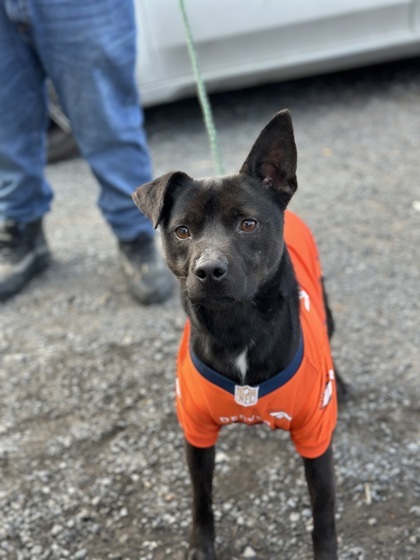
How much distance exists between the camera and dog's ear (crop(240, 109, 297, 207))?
7.20 ft

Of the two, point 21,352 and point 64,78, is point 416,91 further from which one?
point 21,352

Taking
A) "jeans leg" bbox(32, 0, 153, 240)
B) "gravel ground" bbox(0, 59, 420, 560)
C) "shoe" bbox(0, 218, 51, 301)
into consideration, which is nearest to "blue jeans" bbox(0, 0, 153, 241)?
"jeans leg" bbox(32, 0, 153, 240)

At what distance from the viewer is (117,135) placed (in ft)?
11.9

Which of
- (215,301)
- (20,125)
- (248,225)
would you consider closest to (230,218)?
(248,225)

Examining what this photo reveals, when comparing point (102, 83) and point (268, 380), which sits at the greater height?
point (102, 83)

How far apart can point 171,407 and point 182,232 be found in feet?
4.13

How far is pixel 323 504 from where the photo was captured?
92.5 inches

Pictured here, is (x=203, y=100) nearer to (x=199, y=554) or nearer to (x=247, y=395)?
(x=247, y=395)

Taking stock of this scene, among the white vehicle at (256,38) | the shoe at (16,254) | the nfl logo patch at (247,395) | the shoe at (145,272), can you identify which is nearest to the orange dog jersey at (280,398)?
the nfl logo patch at (247,395)

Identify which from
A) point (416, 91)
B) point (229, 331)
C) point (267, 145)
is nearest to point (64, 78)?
point (267, 145)

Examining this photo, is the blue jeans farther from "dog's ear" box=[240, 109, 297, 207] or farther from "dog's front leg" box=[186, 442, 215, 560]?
"dog's front leg" box=[186, 442, 215, 560]

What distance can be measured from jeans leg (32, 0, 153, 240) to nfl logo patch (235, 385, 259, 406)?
185cm

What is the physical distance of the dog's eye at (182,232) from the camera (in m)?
2.21

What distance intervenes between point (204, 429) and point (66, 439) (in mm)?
1030
